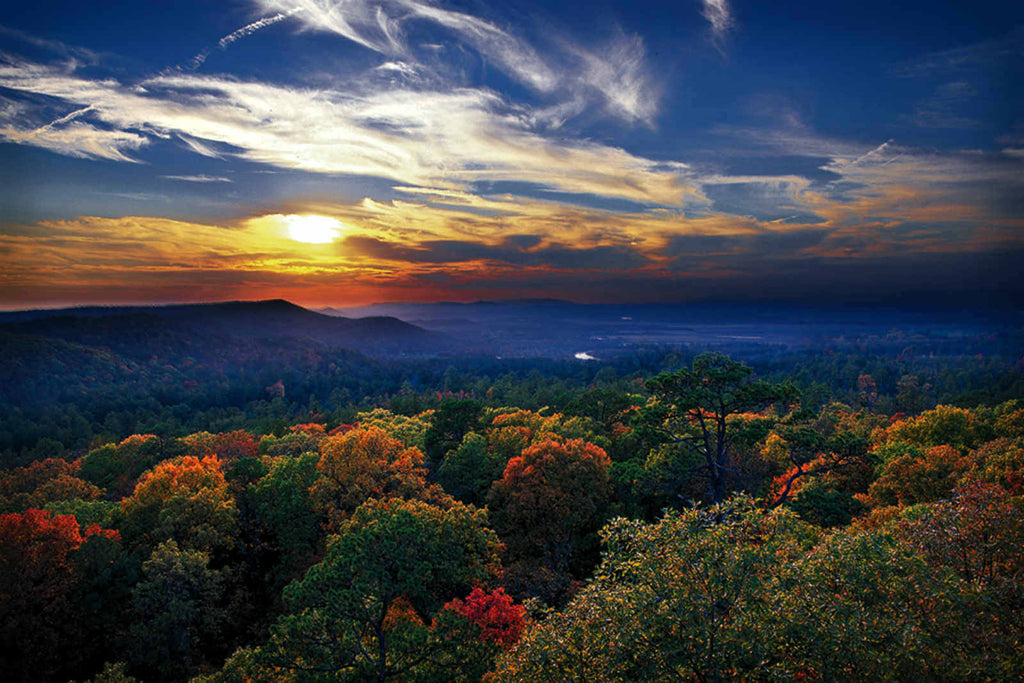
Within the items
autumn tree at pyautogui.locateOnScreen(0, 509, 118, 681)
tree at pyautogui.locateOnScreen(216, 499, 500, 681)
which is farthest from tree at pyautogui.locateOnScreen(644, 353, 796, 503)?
autumn tree at pyautogui.locateOnScreen(0, 509, 118, 681)

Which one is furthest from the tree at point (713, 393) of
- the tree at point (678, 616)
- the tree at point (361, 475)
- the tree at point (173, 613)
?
the tree at point (173, 613)

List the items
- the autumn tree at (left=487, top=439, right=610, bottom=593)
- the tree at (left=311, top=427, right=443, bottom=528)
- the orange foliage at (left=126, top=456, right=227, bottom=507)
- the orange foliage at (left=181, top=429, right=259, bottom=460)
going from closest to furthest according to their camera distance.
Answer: the autumn tree at (left=487, top=439, right=610, bottom=593), the tree at (left=311, top=427, right=443, bottom=528), the orange foliage at (left=126, top=456, right=227, bottom=507), the orange foliage at (left=181, top=429, right=259, bottom=460)

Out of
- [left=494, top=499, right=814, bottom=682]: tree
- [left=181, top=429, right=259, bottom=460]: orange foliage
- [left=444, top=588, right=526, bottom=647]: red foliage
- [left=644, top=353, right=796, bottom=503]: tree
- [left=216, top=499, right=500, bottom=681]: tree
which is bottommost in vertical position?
[left=181, top=429, right=259, bottom=460]: orange foliage

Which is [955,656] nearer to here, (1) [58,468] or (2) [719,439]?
(2) [719,439]

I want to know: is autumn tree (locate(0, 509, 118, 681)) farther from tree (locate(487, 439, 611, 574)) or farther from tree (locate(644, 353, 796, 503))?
tree (locate(644, 353, 796, 503))

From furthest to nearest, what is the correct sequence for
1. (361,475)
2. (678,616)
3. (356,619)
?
(361,475) → (356,619) → (678,616)

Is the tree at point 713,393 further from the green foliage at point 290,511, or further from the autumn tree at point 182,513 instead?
the autumn tree at point 182,513

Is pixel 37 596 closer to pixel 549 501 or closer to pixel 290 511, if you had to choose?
pixel 290 511

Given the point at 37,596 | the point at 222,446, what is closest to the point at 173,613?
the point at 37,596

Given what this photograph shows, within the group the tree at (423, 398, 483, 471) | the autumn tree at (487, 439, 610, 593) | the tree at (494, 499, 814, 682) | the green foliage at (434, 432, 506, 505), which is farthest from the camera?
the tree at (423, 398, 483, 471)
